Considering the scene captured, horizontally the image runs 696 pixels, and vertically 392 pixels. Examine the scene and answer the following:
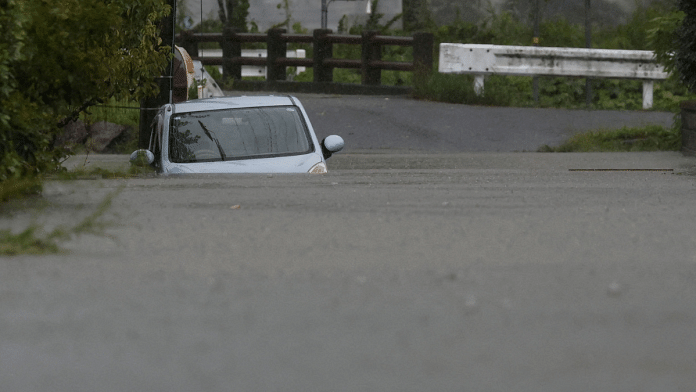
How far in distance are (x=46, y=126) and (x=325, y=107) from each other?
1155 cm

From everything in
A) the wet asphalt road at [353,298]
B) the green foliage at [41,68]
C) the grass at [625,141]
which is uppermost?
the green foliage at [41,68]

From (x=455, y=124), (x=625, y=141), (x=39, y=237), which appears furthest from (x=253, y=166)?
(x=455, y=124)

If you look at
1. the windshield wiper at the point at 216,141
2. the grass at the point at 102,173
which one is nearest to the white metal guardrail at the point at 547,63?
the windshield wiper at the point at 216,141

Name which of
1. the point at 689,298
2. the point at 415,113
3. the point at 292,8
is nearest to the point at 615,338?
the point at 689,298

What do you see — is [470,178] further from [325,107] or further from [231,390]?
[325,107]

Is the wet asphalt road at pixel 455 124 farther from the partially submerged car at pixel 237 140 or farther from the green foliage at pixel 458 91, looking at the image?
the partially submerged car at pixel 237 140

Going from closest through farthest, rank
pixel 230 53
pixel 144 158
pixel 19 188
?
pixel 19 188 → pixel 144 158 → pixel 230 53

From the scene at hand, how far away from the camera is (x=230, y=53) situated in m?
24.9

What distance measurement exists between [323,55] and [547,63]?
5.64 metres

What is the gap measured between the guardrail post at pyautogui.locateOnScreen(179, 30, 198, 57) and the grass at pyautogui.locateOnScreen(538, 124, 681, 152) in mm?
13688

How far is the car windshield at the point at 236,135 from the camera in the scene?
9586mm

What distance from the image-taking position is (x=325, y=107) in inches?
706

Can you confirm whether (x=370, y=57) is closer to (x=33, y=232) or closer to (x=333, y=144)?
(x=333, y=144)

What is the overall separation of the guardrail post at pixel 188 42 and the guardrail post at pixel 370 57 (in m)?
5.51
